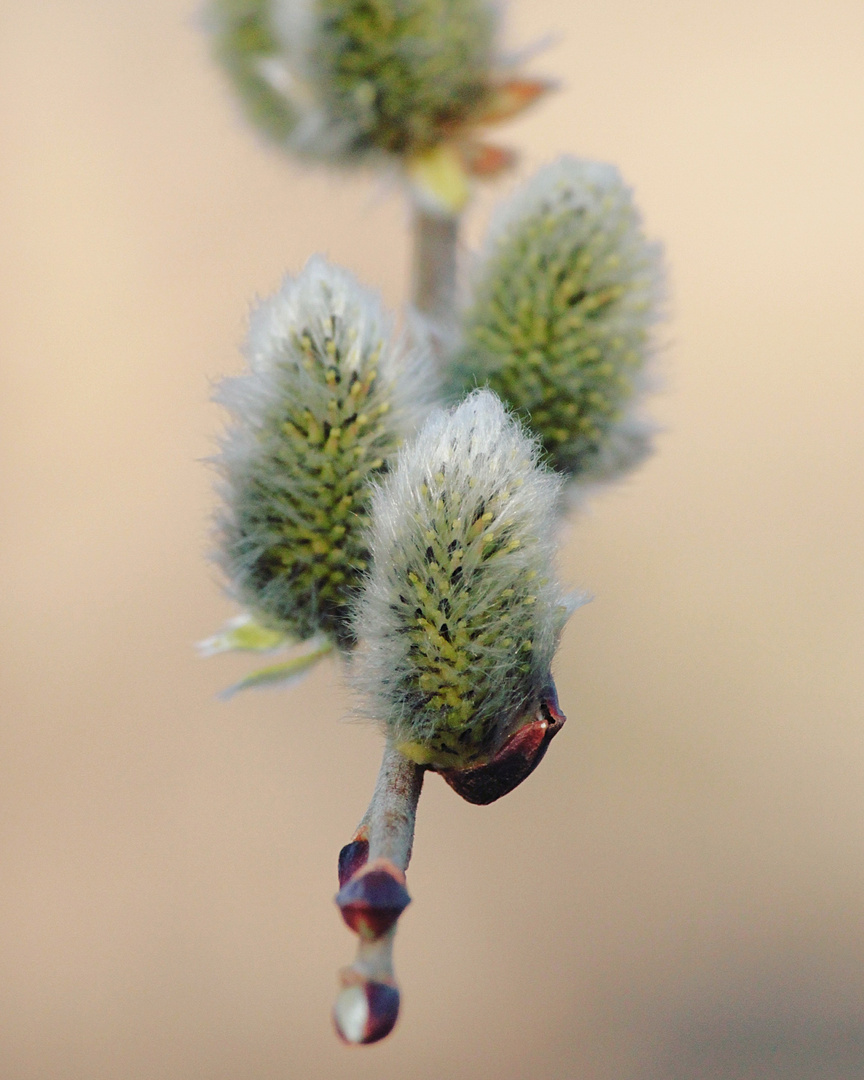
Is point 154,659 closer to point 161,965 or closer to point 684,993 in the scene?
point 161,965

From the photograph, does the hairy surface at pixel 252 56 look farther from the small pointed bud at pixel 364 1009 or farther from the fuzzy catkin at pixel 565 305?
the small pointed bud at pixel 364 1009

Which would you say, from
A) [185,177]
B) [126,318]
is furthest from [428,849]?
[185,177]

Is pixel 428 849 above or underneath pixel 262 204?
underneath

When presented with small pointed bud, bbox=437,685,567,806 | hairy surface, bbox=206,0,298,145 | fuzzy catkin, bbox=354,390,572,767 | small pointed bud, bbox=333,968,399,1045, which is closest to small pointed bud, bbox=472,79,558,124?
hairy surface, bbox=206,0,298,145

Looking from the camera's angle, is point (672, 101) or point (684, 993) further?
point (672, 101)

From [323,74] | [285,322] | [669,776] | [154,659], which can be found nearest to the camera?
[285,322]

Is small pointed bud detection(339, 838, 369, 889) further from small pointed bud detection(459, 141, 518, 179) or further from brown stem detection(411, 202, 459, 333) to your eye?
small pointed bud detection(459, 141, 518, 179)

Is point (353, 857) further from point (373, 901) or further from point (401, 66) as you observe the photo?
point (401, 66)
